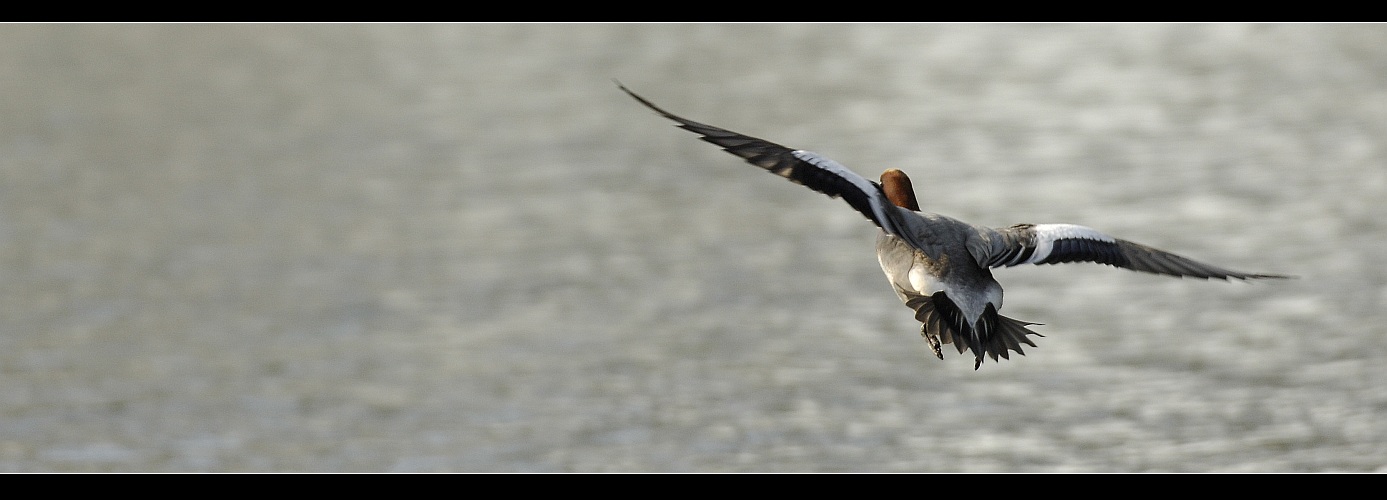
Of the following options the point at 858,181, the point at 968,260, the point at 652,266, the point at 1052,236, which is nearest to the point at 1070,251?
the point at 1052,236

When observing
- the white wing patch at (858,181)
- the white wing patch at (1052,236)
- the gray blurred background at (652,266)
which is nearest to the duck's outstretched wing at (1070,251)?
the white wing patch at (1052,236)

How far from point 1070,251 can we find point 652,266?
50.2ft

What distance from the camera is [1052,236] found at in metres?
6.62

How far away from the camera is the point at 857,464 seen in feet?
50.8

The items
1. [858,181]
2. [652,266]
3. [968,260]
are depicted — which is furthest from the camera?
[652,266]

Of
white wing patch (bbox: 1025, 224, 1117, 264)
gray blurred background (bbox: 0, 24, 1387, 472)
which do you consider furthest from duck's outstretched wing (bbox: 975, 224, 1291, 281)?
gray blurred background (bbox: 0, 24, 1387, 472)

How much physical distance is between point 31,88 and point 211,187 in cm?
831

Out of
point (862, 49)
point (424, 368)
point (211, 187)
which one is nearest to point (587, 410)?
point (424, 368)

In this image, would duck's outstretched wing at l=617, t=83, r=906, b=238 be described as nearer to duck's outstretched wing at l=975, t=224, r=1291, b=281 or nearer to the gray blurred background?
duck's outstretched wing at l=975, t=224, r=1291, b=281

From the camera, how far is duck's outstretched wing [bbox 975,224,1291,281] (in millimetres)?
6570

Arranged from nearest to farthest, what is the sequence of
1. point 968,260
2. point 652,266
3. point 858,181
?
point 858,181 < point 968,260 < point 652,266

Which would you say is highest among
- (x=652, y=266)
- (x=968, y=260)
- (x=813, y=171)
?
(x=652, y=266)

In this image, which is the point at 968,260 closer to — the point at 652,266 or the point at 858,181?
the point at 858,181

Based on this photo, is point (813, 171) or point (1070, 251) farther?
point (1070, 251)
